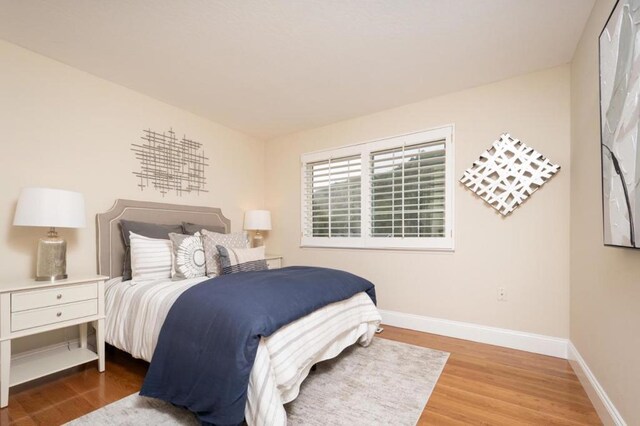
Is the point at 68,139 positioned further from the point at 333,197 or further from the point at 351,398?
the point at 351,398

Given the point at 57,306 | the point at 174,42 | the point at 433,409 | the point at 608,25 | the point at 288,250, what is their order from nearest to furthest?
the point at 608,25 → the point at 433,409 → the point at 57,306 → the point at 174,42 → the point at 288,250

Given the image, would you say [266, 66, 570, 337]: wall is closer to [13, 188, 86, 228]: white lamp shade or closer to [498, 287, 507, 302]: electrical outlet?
[498, 287, 507, 302]: electrical outlet

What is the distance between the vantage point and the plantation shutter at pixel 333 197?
3.60 m

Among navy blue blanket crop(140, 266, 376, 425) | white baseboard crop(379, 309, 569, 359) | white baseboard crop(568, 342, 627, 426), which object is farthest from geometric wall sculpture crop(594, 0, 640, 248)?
navy blue blanket crop(140, 266, 376, 425)

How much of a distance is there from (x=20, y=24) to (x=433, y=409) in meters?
3.63

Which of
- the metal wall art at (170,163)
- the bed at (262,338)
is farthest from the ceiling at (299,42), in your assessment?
the bed at (262,338)

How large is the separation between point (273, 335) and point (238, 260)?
1152 millimetres

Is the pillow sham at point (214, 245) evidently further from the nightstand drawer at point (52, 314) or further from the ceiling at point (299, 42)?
the ceiling at point (299, 42)

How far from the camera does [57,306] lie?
1.99 metres

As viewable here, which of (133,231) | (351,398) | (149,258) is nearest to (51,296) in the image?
(149,258)

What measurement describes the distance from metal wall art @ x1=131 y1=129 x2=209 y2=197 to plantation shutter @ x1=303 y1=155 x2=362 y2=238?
1.35 metres

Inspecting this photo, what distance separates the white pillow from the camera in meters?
2.46

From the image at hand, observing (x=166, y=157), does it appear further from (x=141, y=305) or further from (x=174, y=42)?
(x=141, y=305)

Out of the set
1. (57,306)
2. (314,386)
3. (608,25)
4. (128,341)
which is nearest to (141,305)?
(128,341)
